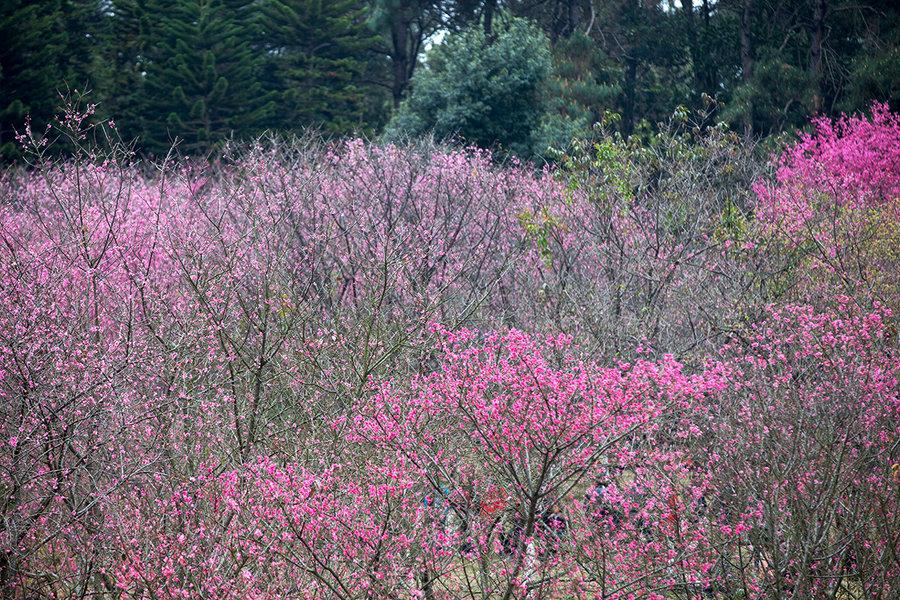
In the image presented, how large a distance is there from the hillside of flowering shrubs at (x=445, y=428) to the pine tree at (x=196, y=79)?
16.3m

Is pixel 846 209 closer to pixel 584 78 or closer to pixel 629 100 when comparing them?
pixel 584 78

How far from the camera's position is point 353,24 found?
30938 mm

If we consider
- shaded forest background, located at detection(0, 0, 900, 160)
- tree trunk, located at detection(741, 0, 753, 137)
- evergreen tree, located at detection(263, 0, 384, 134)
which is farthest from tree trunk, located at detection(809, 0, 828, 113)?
evergreen tree, located at detection(263, 0, 384, 134)

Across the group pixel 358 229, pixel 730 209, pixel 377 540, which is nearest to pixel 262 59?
pixel 358 229

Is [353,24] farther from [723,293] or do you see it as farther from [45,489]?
[45,489]

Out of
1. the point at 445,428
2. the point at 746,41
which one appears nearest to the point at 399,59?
the point at 746,41

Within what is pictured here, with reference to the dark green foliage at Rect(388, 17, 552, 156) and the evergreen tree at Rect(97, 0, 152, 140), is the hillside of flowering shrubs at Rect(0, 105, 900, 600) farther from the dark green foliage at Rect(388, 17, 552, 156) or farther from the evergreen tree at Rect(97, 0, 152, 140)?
the evergreen tree at Rect(97, 0, 152, 140)

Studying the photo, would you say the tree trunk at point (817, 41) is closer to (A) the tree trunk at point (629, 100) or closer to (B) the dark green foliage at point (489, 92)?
(A) the tree trunk at point (629, 100)

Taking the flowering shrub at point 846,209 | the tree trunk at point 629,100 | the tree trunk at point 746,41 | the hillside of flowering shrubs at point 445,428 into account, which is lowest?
the hillside of flowering shrubs at point 445,428

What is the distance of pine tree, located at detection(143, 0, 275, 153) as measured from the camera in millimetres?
27453

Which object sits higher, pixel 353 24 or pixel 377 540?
pixel 353 24

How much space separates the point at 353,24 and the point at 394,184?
1775 cm

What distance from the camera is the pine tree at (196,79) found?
27.5 m

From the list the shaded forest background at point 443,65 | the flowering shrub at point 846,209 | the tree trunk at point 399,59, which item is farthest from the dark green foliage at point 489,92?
the tree trunk at point 399,59
